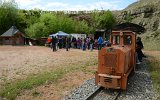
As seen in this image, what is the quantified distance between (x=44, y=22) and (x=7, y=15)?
1014 centimetres

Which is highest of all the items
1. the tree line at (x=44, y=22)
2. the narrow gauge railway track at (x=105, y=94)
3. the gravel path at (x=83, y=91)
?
the tree line at (x=44, y=22)

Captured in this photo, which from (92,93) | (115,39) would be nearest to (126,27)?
(115,39)

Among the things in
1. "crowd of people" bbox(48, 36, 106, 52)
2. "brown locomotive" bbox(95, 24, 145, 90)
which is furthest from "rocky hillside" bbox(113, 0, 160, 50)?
"brown locomotive" bbox(95, 24, 145, 90)

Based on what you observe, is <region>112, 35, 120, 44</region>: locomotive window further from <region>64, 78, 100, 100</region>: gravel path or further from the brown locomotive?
<region>64, 78, 100, 100</region>: gravel path

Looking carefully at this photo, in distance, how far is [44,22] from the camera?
67688 millimetres

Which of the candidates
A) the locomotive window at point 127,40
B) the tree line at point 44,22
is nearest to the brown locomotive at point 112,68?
the locomotive window at point 127,40

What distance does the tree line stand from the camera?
62831mm

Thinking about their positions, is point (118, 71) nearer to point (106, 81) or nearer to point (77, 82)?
point (106, 81)

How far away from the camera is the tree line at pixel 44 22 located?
6283 centimetres

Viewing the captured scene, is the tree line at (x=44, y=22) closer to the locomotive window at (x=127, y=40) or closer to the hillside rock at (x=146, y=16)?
the hillside rock at (x=146, y=16)

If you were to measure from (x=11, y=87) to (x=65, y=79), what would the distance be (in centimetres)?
311

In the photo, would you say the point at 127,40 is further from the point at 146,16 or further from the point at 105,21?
the point at 105,21

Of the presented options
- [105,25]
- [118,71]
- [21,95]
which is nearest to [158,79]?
[118,71]

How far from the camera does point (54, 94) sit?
1258 centimetres
